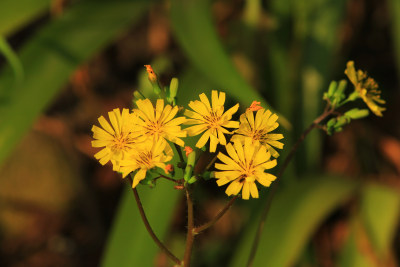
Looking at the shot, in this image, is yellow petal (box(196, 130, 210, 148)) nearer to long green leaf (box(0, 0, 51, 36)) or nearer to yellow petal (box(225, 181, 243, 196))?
yellow petal (box(225, 181, 243, 196))

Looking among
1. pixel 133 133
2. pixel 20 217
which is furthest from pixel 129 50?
pixel 133 133

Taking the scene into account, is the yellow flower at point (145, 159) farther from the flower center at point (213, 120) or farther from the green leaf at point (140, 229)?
the green leaf at point (140, 229)

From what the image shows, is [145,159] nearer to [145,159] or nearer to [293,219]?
[145,159]

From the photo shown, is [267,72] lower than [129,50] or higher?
lower

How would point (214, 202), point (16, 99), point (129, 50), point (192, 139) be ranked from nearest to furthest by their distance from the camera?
point (192, 139) → point (16, 99) → point (214, 202) → point (129, 50)

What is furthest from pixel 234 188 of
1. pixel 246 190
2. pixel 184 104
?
pixel 184 104

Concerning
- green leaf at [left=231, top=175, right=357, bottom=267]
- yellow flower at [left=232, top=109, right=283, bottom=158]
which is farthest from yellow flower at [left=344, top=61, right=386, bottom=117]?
green leaf at [left=231, top=175, right=357, bottom=267]

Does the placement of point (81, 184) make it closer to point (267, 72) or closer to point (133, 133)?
point (267, 72)
